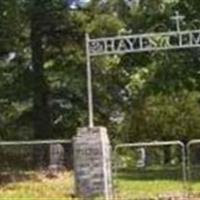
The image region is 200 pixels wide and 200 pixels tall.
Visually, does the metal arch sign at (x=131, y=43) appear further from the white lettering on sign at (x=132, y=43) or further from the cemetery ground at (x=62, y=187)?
the cemetery ground at (x=62, y=187)

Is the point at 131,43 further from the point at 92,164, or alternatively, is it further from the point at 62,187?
the point at 62,187

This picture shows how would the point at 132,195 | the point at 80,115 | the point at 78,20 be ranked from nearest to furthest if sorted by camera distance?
the point at 132,195, the point at 78,20, the point at 80,115

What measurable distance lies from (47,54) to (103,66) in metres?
2.12

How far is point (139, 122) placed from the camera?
36.7 metres

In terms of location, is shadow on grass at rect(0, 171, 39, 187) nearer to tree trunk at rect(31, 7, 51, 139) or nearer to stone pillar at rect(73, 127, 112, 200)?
stone pillar at rect(73, 127, 112, 200)

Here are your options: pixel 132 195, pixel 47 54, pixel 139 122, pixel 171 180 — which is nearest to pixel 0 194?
pixel 132 195

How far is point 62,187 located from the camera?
56.6ft

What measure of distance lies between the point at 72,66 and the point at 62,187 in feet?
39.2

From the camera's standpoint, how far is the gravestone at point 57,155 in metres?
18.6

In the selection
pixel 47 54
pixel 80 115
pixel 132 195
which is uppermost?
pixel 47 54

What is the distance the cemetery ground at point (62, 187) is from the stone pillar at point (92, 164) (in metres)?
0.37

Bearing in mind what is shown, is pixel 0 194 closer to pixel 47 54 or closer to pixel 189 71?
pixel 189 71

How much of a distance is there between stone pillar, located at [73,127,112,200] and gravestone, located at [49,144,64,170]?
7.74 feet

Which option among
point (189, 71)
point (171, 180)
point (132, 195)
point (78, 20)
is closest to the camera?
point (132, 195)
